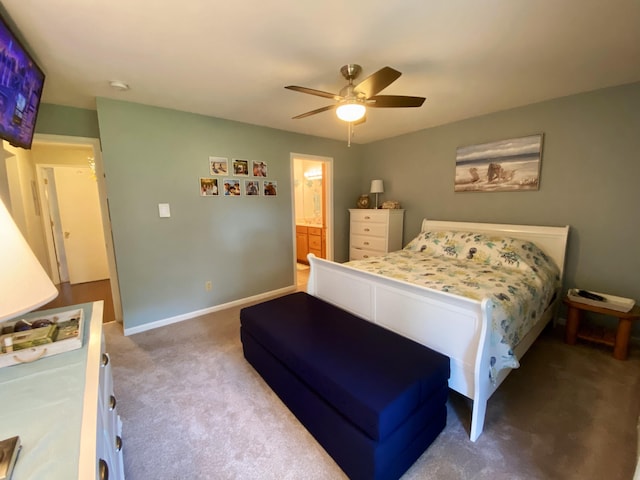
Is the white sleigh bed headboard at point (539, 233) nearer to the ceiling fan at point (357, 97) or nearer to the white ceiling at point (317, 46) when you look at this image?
the white ceiling at point (317, 46)

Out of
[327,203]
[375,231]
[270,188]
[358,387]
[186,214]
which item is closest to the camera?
[358,387]

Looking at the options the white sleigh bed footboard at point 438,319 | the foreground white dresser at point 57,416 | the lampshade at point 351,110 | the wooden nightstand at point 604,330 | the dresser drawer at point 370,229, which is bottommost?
the wooden nightstand at point 604,330

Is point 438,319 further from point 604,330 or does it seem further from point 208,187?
point 208,187

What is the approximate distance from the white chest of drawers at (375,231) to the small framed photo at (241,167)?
1.83 m

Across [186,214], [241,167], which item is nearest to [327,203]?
[241,167]

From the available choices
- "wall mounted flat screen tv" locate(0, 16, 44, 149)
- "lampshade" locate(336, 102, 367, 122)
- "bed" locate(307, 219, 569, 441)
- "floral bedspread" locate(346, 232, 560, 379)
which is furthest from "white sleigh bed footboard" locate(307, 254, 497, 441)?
"wall mounted flat screen tv" locate(0, 16, 44, 149)

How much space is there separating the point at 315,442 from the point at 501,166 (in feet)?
11.1

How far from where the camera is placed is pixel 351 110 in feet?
6.70

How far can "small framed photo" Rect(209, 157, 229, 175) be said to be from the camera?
3.26 metres

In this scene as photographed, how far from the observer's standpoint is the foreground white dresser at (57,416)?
645 millimetres

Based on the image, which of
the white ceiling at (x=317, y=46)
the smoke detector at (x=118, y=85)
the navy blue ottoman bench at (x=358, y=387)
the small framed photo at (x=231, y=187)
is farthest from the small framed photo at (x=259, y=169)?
the navy blue ottoman bench at (x=358, y=387)

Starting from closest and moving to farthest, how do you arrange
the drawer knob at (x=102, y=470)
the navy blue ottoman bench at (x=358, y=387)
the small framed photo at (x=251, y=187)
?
1. the drawer knob at (x=102, y=470)
2. the navy blue ottoman bench at (x=358, y=387)
3. the small framed photo at (x=251, y=187)

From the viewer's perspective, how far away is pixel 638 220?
2.50 m

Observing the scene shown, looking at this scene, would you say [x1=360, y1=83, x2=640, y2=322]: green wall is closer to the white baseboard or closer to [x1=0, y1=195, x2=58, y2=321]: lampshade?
the white baseboard
